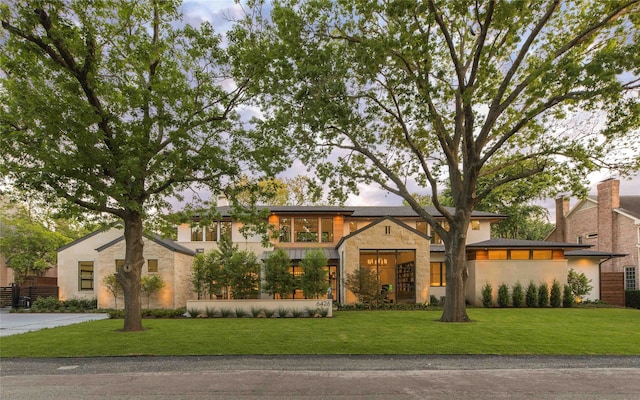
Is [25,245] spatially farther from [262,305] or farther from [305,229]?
[262,305]

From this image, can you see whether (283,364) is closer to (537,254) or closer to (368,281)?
(368,281)

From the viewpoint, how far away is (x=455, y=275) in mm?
17609

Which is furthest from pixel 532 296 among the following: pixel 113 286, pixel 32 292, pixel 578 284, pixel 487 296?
pixel 32 292

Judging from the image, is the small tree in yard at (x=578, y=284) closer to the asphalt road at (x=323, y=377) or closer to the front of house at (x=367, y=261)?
the front of house at (x=367, y=261)

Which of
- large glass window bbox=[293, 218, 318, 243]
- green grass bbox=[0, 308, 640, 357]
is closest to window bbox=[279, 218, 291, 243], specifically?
large glass window bbox=[293, 218, 318, 243]

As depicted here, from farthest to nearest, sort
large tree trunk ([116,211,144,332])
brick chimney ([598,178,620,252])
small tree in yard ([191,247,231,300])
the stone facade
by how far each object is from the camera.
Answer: brick chimney ([598,178,620,252]), the stone facade, small tree in yard ([191,247,231,300]), large tree trunk ([116,211,144,332])

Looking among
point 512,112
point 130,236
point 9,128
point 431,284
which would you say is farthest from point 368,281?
point 9,128

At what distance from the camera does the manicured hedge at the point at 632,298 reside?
2665 cm

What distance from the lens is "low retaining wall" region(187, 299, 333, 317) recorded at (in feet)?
65.9

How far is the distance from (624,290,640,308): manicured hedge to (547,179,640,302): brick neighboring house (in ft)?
6.79

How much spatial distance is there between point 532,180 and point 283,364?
15.3 metres

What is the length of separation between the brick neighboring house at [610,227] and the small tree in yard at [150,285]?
2639 cm

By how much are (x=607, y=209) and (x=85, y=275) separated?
37.6 metres

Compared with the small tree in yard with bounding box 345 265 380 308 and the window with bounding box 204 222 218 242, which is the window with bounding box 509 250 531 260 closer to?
the small tree in yard with bounding box 345 265 380 308
